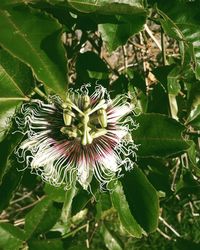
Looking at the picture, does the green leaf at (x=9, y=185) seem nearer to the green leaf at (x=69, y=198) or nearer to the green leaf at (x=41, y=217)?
the green leaf at (x=69, y=198)

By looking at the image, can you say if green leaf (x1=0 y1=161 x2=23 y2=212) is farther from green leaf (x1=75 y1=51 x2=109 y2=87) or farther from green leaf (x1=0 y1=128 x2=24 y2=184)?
green leaf (x1=75 y1=51 x2=109 y2=87)

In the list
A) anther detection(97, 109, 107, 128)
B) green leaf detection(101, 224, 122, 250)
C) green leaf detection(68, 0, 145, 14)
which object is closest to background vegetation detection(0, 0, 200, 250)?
green leaf detection(68, 0, 145, 14)

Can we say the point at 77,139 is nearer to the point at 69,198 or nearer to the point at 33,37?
the point at 69,198

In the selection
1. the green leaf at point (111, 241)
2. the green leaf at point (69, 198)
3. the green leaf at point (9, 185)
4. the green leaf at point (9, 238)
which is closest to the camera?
the green leaf at point (9, 185)

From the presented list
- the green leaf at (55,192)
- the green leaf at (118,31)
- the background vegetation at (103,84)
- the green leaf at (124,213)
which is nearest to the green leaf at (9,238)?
the background vegetation at (103,84)

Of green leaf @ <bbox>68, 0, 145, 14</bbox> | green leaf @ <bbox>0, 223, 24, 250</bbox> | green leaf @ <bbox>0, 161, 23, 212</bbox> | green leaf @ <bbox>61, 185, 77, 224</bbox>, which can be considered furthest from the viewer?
green leaf @ <bbox>0, 223, 24, 250</bbox>

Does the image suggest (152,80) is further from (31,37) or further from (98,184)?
(31,37)
